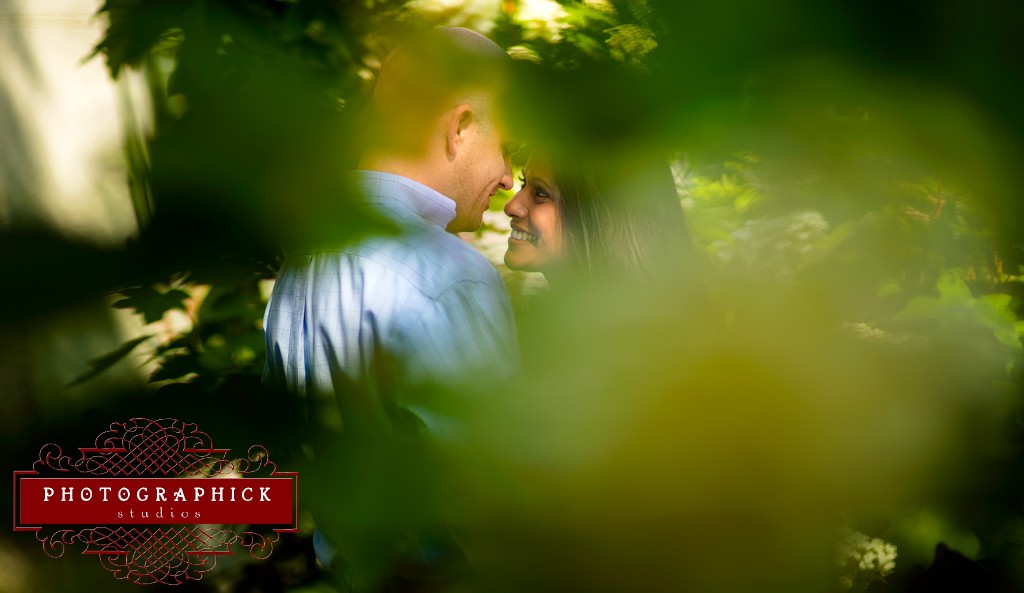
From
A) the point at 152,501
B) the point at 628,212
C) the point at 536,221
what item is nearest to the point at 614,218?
the point at 628,212

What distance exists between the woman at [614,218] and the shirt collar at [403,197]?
0.06 meters

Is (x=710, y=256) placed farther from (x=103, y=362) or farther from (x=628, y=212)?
(x=103, y=362)

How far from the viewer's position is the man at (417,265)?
28cm

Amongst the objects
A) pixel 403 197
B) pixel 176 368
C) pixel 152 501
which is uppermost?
pixel 403 197

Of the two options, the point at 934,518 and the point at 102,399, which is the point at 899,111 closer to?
the point at 934,518

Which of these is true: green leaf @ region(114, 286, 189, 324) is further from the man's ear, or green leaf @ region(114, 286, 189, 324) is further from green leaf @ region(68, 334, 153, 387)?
the man's ear

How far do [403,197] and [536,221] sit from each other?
120mm

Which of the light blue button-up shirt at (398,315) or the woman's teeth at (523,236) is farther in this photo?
the woman's teeth at (523,236)

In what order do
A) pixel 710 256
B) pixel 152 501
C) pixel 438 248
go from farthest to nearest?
pixel 152 501
pixel 438 248
pixel 710 256

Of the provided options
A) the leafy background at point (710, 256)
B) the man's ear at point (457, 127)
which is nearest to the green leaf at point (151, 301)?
the leafy background at point (710, 256)

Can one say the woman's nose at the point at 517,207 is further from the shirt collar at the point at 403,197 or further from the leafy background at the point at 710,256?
the leafy background at the point at 710,256

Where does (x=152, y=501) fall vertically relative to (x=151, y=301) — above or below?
below

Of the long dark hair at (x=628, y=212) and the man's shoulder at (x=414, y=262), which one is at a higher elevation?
the long dark hair at (x=628, y=212)

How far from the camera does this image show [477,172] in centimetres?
41
